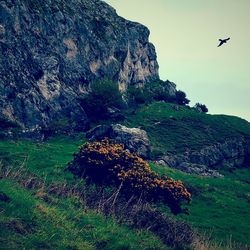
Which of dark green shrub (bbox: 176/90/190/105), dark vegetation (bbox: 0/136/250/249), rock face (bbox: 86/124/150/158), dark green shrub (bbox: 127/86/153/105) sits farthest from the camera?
dark green shrub (bbox: 176/90/190/105)

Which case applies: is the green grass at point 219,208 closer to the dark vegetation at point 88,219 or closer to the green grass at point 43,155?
the dark vegetation at point 88,219

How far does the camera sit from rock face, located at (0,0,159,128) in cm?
5147

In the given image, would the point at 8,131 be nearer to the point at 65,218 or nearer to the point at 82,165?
the point at 82,165

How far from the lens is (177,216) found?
2877 centimetres

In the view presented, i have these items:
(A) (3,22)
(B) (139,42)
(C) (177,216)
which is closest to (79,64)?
(A) (3,22)

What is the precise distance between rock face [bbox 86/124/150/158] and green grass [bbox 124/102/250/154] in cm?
486

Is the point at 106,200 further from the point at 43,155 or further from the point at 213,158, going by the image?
the point at 213,158

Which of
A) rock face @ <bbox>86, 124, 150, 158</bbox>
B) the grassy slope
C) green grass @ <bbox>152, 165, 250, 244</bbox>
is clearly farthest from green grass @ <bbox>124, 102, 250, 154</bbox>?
the grassy slope

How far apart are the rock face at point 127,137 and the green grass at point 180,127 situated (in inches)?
191

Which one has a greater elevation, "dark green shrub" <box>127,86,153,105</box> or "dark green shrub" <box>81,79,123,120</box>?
"dark green shrub" <box>127,86,153,105</box>

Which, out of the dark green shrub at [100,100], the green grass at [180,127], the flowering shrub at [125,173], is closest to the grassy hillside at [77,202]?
the green grass at [180,127]

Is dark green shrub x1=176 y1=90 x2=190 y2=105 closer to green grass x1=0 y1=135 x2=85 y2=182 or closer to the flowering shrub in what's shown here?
green grass x1=0 y1=135 x2=85 y2=182

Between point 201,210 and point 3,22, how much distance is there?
A: 3721cm

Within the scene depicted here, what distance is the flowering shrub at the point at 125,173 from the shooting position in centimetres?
2783
